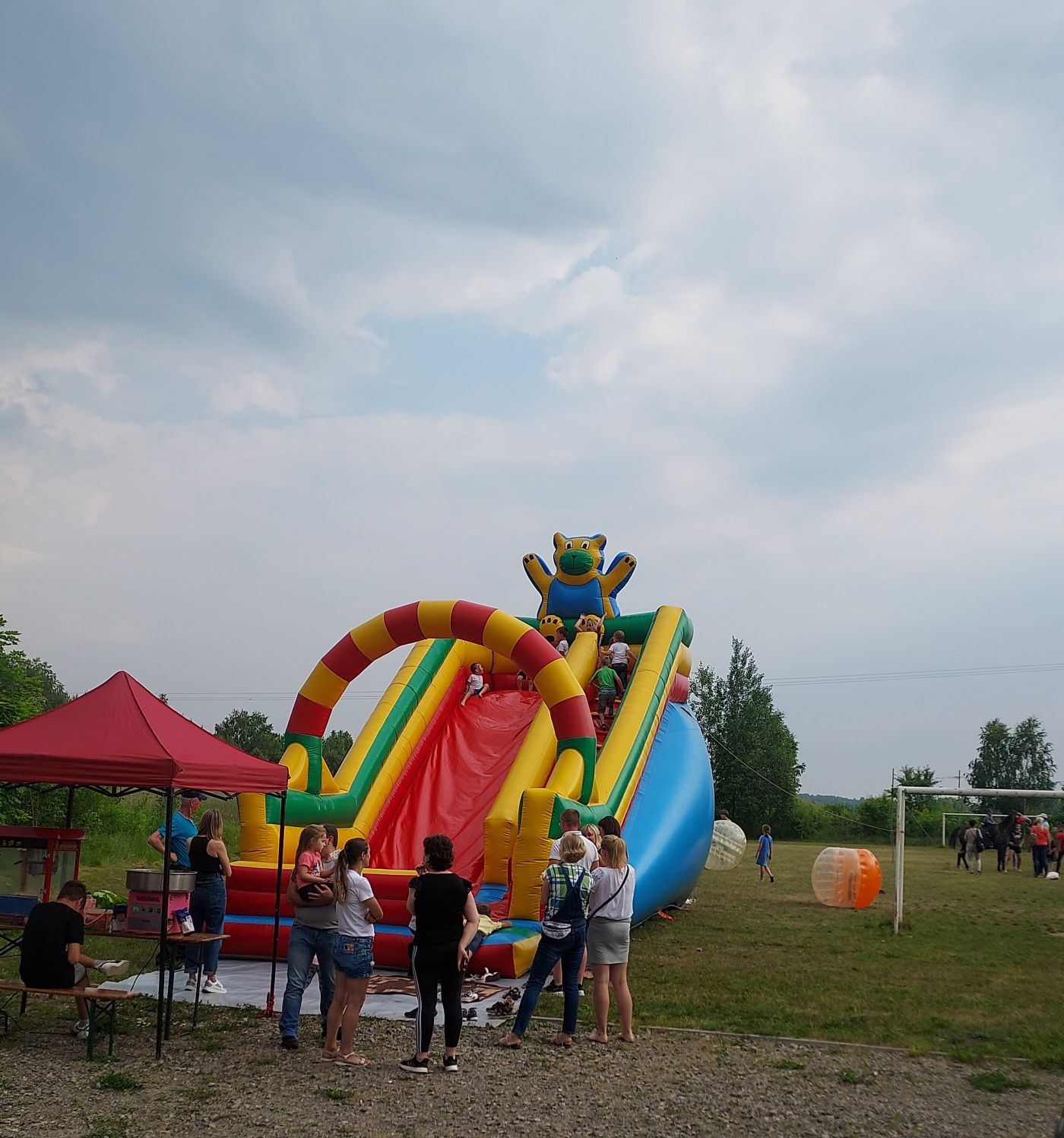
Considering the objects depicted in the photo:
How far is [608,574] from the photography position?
45.8 ft

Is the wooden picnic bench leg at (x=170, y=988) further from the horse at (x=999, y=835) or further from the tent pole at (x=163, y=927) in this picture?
the horse at (x=999, y=835)

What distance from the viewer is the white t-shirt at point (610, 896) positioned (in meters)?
6.38

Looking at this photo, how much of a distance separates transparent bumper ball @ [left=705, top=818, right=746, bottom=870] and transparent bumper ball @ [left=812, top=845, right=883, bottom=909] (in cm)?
452

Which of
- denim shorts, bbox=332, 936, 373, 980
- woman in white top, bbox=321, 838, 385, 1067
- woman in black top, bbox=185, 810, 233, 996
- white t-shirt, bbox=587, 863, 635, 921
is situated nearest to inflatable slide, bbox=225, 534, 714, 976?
woman in black top, bbox=185, 810, 233, 996

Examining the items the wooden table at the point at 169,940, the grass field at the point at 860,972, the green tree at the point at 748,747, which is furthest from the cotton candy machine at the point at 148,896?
the green tree at the point at 748,747

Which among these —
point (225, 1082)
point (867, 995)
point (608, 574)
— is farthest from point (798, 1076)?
point (608, 574)

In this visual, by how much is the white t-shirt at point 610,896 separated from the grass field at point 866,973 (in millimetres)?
972

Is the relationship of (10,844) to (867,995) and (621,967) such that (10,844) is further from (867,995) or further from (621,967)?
(867,995)

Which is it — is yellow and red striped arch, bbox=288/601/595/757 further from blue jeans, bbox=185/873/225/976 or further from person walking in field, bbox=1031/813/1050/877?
person walking in field, bbox=1031/813/1050/877

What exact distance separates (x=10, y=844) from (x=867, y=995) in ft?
19.4

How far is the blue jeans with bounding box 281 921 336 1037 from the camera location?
6.02m

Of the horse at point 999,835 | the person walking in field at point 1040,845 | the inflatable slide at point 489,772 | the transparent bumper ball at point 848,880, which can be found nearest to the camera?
the inflatable slide at point 489,772

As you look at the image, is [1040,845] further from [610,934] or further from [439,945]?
[439,945]

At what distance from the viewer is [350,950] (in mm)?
5859
